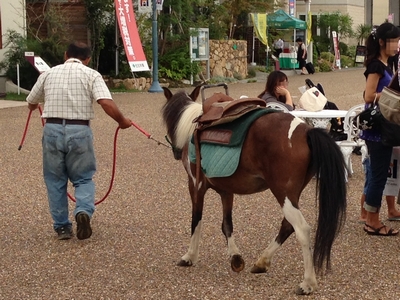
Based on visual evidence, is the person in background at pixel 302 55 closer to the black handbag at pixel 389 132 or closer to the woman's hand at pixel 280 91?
the woman's hand at pixel 280 91

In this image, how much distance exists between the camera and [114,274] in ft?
16.3

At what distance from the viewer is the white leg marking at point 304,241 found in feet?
14.5

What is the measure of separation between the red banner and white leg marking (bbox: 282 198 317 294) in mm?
15754

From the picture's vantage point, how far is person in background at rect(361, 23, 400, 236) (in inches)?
220

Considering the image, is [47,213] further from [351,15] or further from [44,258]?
[351,15]

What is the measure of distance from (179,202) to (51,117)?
188 centimetres

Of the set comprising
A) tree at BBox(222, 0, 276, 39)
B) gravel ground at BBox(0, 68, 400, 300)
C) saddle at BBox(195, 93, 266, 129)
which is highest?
tree at BBox(222, 0, 276, 39)

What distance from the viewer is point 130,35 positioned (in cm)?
2014

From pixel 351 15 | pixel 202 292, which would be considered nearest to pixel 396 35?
pixel 202 292

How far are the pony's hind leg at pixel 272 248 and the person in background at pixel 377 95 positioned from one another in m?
1.28

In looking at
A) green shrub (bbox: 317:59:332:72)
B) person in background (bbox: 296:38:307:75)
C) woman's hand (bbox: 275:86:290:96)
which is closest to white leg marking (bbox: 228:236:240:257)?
woman's hand (bbox: 275:86:290:96)

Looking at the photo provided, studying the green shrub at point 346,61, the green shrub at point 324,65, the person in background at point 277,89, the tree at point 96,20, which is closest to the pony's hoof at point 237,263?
the person in background at point 277,89

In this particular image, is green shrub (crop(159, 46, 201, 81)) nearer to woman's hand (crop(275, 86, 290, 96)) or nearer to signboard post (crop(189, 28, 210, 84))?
signboard post (crop(189, 28, 210, 84))

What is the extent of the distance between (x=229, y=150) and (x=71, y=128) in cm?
156
